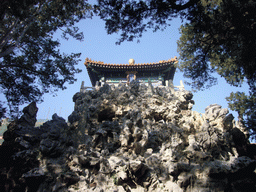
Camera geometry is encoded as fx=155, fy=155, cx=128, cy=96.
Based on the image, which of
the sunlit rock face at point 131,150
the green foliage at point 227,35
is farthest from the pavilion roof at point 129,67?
the green foliage at point 227,35

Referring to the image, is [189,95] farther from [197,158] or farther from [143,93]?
[197,158]

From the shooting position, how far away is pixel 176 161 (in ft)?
23.5

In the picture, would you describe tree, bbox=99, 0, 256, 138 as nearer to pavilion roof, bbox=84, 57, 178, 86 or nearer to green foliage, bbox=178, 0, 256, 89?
green foliage, bbox=178, 0, 256, 89

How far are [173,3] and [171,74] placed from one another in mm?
11538

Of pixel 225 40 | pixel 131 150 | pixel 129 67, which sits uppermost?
pixel 129 67

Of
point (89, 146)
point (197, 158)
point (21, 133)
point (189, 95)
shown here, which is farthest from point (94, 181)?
point (189, 95)

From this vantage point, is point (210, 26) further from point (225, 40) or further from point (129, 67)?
point (129, 67)

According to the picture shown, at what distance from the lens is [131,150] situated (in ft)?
25.6

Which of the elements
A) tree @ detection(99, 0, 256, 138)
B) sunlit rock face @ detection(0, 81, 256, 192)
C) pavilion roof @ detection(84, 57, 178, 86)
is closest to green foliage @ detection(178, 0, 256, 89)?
tree @ detection(99, 0, 256, 138)

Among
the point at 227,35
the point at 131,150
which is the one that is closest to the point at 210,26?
the point at 227,35

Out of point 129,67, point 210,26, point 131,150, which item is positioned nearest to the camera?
point 210,26

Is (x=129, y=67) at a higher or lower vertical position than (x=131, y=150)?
higher

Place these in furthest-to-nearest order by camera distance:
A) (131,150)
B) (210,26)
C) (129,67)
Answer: (129,67) → (131,150) → (210,26)

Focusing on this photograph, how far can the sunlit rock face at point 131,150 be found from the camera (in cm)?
633
